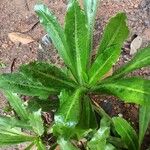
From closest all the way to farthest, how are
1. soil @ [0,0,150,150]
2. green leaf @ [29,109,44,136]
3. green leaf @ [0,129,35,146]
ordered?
green leaf @ [29,109,44,136], green leaf @ [0,129,35,146], soil @ [0,0,150,150]

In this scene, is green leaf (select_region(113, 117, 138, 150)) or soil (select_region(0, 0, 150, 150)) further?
soil (select_region(0, 0, 150, 150))

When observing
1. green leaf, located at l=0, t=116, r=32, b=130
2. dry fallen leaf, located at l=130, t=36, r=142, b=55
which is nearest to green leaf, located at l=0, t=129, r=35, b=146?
green leaf, located at l=0, t=116, r=32, b=130

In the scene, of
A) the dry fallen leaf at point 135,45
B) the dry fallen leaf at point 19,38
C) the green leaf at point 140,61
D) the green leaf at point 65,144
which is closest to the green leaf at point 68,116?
the green leaf at point 65,144

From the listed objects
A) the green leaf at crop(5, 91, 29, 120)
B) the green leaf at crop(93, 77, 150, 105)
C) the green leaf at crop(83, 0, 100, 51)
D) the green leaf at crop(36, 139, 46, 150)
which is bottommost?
the green leaf at crop(36, 139, 46, 150)

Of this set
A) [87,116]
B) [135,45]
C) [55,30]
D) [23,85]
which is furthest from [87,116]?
[135,45]

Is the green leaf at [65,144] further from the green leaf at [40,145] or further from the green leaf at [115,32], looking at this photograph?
the green leaf at [115,32]

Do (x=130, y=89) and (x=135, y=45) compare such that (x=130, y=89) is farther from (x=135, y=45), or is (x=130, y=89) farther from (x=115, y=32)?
(x=135, y=45)

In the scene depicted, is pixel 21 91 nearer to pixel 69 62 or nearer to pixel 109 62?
pixel 69 62

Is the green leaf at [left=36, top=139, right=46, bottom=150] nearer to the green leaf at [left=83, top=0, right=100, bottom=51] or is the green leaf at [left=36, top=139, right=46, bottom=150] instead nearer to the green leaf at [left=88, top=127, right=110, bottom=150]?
the green leaf at [left=88, top=127, right=110, bottom=150]
